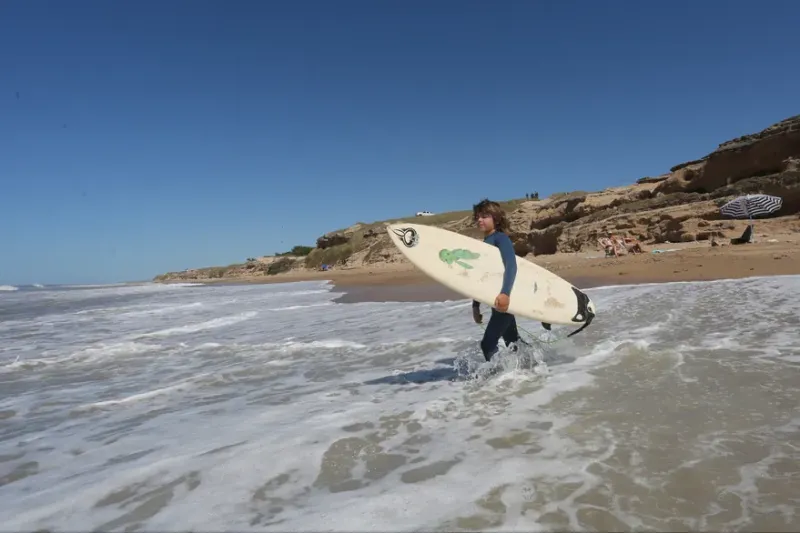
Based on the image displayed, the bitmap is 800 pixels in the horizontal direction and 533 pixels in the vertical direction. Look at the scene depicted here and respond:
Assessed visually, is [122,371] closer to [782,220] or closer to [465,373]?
[465,373]

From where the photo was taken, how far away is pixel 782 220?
1678 cm

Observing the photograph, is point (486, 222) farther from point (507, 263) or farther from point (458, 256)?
point (458, 256)

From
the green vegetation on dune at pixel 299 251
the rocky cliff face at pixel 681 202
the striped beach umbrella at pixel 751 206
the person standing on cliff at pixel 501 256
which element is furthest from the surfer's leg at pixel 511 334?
the green vegetation on dune at pixel 299 251

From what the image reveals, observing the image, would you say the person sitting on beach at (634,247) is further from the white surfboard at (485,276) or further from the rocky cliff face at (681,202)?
the white surfboard at (485,276)

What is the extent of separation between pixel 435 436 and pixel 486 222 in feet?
6.62

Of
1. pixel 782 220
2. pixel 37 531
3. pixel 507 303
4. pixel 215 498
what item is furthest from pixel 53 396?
pixel 782 220

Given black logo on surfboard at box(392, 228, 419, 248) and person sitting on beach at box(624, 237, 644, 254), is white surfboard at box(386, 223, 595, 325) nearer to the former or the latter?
black logo on surfboard at box(392, 228, 419, 248)

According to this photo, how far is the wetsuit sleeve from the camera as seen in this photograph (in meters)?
4.11

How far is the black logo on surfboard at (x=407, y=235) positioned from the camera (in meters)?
5.34

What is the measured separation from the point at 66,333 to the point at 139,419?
7590 mm

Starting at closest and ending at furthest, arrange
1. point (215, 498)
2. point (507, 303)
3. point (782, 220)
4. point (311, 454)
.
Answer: point (215, 498), point (311, 454), point (507, 303), point (782, 220)

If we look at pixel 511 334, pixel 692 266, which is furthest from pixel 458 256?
pixel 692 266

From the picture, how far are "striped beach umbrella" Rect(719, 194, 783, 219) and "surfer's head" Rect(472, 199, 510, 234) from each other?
55.7ft

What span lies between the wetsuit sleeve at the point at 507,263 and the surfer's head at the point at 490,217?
0.55 ft
